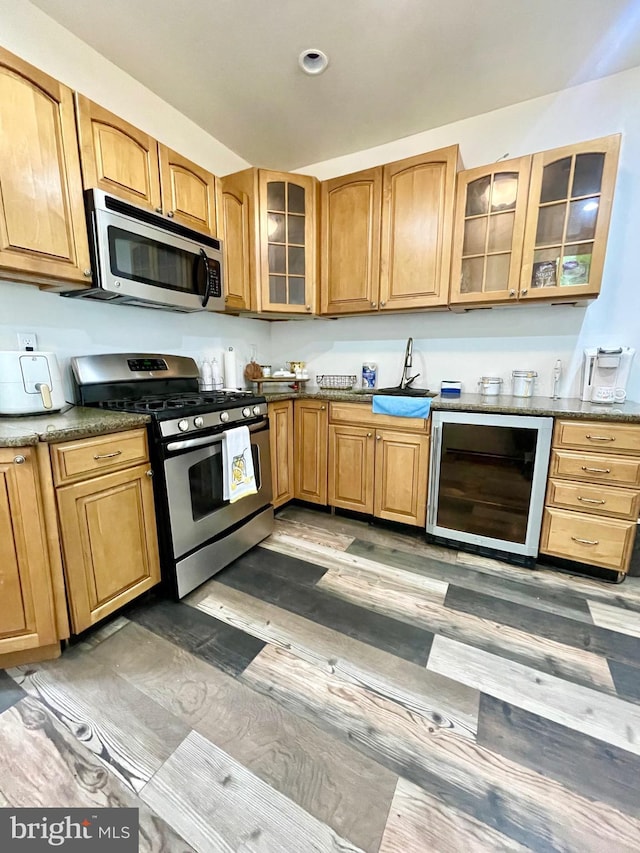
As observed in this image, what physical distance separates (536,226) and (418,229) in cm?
69

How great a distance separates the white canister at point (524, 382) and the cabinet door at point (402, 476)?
711 millimetres

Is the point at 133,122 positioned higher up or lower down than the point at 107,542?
higher up

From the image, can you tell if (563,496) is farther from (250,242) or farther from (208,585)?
(250,242)

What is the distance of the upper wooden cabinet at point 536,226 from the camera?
198 cm

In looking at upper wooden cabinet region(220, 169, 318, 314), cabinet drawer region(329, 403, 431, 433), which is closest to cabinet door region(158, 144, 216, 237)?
upper wooden cabinet region(220, 169, 318, 314)

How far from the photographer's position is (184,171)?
2117mm

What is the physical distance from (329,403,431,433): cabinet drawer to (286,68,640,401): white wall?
602 millimetres

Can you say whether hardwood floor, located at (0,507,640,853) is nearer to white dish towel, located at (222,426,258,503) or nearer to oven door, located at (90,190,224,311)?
white dish towel, located at (222,426,258,503)

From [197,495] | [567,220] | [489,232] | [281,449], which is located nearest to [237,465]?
[197,495]

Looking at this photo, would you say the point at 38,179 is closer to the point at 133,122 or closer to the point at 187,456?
the point at 133,122

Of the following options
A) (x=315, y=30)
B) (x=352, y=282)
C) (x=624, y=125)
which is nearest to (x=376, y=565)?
(x=352, y=282)

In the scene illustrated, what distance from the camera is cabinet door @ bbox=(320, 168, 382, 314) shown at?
8.28 ft

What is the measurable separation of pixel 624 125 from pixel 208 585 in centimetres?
355

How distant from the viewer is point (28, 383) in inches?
61.2
